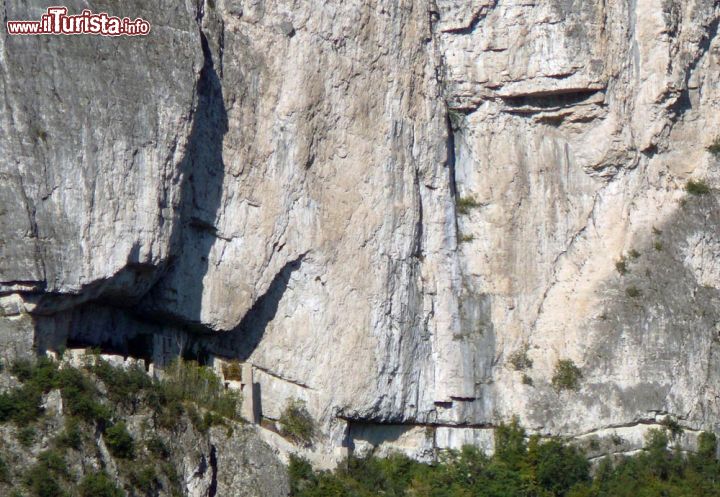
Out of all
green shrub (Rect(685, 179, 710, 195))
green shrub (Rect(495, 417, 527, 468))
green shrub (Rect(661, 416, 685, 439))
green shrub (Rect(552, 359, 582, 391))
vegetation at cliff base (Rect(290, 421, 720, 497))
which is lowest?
vegetation at cliff base (Rect(290, 421, 720, 497))

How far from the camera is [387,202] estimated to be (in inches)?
1481

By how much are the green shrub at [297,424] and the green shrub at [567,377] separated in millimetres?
5869

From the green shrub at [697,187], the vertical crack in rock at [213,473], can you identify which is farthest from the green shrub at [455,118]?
the vertical crack in rock at [213,473]

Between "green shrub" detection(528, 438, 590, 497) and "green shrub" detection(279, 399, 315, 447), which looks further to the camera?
"green shrub" detection(528, 438, 590, 497)

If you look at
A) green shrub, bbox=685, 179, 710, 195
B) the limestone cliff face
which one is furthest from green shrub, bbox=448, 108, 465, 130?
green shrub, bbox=685, 179, 710, 195

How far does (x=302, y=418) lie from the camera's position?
36.1 metres

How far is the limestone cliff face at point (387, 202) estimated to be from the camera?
3191 cm

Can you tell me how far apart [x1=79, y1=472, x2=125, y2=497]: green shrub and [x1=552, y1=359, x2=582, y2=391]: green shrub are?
12.7 m

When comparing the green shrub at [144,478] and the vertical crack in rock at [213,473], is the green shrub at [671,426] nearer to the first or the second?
the vertical crack in rock at [213,473]

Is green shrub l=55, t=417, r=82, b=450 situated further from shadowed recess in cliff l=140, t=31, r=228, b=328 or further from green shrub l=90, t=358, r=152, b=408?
shadowed recess in cliff l=140, t=31, r=228, b=328

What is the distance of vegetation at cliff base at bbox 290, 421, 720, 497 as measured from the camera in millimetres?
36406

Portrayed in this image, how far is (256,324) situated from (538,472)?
6502 mm

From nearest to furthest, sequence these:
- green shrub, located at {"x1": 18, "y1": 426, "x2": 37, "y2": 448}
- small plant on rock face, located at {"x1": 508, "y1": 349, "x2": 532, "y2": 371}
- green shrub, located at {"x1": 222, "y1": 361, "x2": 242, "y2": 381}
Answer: green shrub, located at {"x1": 18, "y1": 426, "x2": 37, "y2": 448}
green shrub, located at {"x1": 222, "y1": 361, "x2": 242, "y2": 381}
small plant on rock face, located at {"x1": 508, "y1": 349, "x2": 532, "y2": 371}

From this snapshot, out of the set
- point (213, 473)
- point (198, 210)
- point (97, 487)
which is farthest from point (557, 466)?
point (97, 487)
